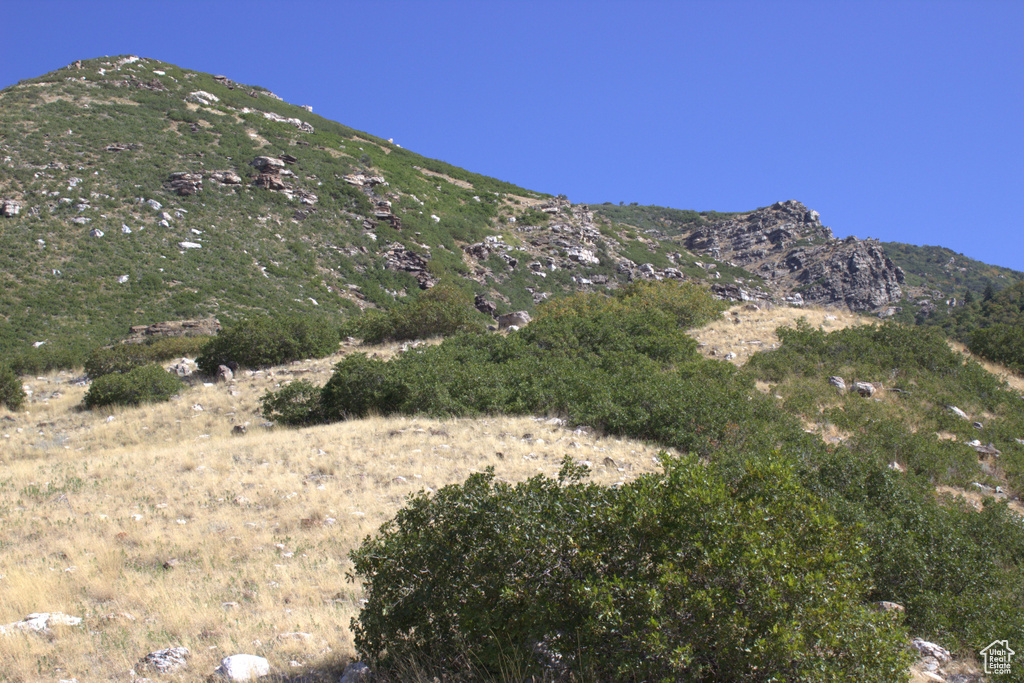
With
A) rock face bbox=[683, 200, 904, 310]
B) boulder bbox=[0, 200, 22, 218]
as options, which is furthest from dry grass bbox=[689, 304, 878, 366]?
rock face bbox=[683, 200, 904, 310]

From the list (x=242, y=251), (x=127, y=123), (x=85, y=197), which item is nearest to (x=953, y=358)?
(x=242, y=251)

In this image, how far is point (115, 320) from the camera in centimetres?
2345

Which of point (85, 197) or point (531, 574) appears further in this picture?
point (85, 197)

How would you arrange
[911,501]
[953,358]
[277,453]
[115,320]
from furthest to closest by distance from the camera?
[115,320] < [953,358] < [277,453] < [911,501]

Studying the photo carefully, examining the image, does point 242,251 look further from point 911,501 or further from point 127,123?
point 911,501

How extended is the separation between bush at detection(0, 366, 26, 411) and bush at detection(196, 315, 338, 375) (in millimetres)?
4289

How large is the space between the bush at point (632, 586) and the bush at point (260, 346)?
15170 mm

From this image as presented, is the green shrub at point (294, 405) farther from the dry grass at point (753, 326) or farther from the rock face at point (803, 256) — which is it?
the rock face at point (803, 256)

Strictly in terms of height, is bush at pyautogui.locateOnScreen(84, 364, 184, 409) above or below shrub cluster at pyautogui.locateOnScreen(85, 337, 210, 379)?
below

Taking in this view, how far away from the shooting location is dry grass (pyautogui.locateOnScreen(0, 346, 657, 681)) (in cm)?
468

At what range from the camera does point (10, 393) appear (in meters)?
14.9

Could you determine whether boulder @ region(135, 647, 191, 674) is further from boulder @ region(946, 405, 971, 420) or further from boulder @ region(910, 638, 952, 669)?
boulder @ region(946, 405, 971, 420)

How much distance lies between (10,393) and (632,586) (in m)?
18.1

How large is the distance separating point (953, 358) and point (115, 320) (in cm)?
2879
